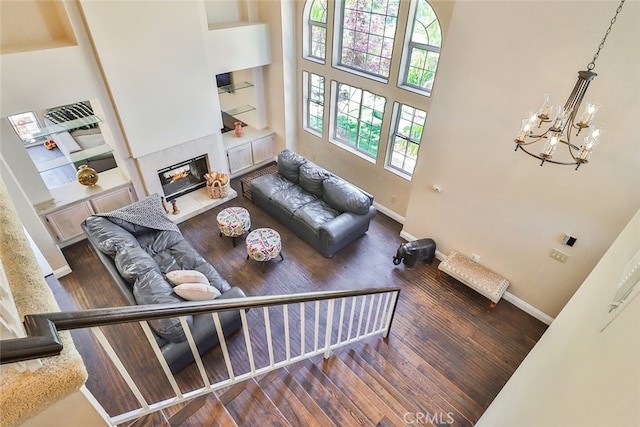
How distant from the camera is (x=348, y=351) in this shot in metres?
3.95

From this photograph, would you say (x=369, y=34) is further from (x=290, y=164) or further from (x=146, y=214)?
(x=146, y=214)

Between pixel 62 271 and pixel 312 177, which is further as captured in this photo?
pixel 312 177

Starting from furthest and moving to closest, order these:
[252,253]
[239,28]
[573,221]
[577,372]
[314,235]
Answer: [239,28] → [314,235] → [252,253] → [573,221] → [577,372]

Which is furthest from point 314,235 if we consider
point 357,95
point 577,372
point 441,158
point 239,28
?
point 577,372

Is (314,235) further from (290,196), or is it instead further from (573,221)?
(573,221)

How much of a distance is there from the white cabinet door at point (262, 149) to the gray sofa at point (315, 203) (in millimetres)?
1354

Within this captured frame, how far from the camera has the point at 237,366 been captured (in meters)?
4.34

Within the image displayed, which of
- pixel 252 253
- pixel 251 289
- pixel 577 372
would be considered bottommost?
pixel 251 289

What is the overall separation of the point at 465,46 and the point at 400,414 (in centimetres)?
432

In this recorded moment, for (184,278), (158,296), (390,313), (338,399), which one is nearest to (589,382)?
(338,399)

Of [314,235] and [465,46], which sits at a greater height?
[465,46]

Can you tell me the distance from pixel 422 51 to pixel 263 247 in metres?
4.09

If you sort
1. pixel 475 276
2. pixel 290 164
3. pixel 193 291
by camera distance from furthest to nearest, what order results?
pixel 290 164
pixel 475 276
pixel 193 291

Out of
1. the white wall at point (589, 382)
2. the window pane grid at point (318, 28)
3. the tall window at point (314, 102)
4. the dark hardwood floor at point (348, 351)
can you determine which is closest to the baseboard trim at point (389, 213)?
the dark hardwood floor at point (348, 351)
